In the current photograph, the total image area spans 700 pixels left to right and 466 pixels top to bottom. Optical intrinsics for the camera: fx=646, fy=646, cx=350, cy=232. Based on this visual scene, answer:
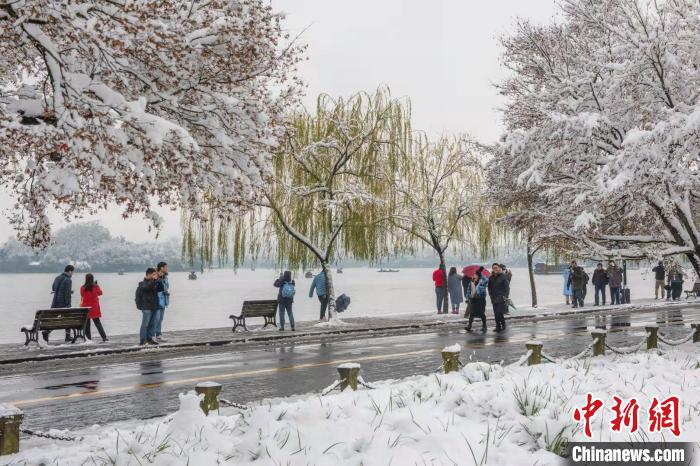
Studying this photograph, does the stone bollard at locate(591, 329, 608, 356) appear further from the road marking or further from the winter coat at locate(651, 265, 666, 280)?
the winter coat at locate(651, 265, 666, 280)

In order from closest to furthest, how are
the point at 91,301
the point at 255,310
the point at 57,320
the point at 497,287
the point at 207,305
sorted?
the point at 57,320
the point at 91,301
the point at 497,287
the point at 255,310
the point at 207,305

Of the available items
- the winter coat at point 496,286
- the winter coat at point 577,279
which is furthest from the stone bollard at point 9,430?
the winter coat at point 577,279

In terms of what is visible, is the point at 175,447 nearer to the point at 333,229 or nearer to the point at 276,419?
the point at 276,419

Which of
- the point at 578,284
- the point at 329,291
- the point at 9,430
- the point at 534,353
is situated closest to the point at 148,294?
the point at 329,291

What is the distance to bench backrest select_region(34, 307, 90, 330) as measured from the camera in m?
15.1

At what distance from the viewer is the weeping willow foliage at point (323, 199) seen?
21891 millimetres

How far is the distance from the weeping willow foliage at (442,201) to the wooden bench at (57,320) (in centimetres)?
1243

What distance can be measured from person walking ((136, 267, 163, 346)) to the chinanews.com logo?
38.2 feet

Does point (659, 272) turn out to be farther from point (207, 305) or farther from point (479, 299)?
point (207, 305)

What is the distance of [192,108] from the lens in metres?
8.29

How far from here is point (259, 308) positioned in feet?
66.1

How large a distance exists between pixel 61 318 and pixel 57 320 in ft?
0.40

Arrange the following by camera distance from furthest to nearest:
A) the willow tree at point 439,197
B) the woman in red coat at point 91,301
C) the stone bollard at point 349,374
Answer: the willow tree at point 439,197, the woman in red coat at point 91,301, the stone bollard at point 349,374

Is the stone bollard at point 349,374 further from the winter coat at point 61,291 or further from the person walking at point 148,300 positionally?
the winter coat at point 61,291
